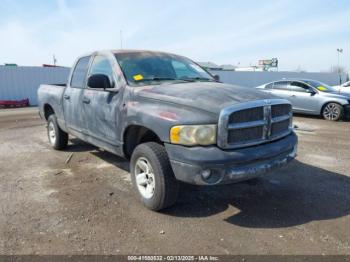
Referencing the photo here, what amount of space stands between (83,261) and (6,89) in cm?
2032

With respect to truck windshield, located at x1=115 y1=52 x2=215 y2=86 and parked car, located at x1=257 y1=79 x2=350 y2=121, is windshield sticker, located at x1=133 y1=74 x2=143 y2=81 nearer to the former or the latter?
truck windshield, located at x1=115 y1=52 x2=215 y2=86

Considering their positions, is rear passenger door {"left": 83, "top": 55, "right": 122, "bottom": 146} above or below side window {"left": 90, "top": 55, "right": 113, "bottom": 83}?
below

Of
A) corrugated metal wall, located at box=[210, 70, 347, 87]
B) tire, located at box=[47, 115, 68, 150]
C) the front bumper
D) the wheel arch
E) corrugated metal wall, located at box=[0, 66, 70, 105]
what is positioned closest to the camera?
Result: the front bumper

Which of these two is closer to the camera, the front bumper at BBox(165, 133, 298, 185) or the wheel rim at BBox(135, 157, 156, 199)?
the front bumper at BBox(165, 133, 298, 185)

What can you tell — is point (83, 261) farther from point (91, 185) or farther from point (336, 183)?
point (336, 183)

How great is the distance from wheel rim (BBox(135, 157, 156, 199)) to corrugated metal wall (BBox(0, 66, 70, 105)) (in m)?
18.4

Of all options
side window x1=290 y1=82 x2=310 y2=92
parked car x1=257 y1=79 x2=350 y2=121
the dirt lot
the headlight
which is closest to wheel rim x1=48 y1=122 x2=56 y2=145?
the dirt lot

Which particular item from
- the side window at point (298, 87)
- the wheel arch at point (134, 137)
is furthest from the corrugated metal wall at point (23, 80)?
the wheel arch at point (134, 137)

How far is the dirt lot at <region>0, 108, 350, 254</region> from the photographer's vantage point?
3.30 meters

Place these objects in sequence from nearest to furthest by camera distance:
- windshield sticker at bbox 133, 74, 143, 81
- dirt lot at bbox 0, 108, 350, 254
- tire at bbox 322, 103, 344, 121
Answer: dirt lot at bbox 0, 108, 350, 254 → windshield sticker at bbox 133, 74, 143, 81 → tire at bbox 322, 103, 344, 121

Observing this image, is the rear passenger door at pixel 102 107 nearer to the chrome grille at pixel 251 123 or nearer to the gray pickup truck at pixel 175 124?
the gray pickup truck at pixel 175 124

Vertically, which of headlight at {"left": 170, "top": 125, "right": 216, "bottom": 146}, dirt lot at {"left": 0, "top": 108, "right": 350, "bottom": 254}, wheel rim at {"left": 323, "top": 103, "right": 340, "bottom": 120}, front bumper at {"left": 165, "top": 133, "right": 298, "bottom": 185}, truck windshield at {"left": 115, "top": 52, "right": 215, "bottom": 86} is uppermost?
truck windshield at {"left": 115, "top": 52, "right": 215, "bottom": 86}

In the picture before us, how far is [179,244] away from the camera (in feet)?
10.9

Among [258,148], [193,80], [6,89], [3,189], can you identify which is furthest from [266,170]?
[6,89]
